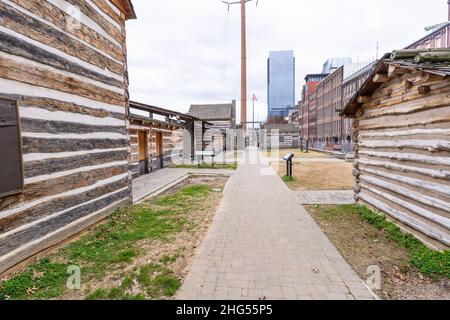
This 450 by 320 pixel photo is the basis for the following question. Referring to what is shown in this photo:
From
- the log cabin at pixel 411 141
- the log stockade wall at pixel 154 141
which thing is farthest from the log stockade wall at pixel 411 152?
the log stockade wall at pixel 154 141

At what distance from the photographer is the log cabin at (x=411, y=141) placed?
4.12 m

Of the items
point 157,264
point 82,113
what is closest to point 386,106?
point 157,264

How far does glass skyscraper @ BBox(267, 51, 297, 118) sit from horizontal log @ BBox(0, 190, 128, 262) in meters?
161

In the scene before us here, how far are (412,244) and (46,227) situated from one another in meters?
6.69

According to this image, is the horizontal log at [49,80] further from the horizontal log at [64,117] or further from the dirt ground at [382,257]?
the dirt ground at [382,257]

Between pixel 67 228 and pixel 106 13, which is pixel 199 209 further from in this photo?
pixel 106 13

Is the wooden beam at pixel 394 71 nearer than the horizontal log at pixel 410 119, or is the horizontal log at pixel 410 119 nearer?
the horizontal log at pixel 410 119

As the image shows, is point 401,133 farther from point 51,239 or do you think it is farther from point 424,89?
point 51,239

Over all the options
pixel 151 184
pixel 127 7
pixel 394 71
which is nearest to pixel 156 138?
pixel 151 184

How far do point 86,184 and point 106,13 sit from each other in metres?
4.26

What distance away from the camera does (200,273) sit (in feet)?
12.0

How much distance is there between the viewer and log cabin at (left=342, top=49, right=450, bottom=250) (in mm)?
4121

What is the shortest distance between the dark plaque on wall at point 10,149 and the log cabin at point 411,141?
21.1 ft

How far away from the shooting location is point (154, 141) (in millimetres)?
14211
